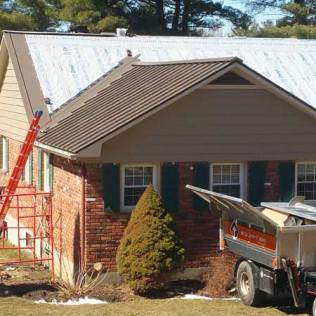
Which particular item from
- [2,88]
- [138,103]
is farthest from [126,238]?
[2,88]

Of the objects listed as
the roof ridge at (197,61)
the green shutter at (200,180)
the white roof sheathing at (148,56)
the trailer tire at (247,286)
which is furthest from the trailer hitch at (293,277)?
the white roof sheathing at (148,56)

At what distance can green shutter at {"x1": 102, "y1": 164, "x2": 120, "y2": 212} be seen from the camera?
15305 mm

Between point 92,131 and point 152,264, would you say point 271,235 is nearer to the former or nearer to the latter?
point 152,264

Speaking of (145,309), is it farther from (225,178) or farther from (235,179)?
(235,179)

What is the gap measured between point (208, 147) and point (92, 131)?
243 centimetres

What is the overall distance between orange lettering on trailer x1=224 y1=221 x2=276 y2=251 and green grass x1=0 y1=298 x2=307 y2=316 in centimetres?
121

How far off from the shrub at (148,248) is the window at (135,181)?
0.75 meters

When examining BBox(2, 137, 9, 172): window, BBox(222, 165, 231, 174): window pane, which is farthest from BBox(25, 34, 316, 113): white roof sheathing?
BBox(222, 165, 231, 174): window pane

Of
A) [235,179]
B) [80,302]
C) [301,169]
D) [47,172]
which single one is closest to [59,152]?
[47,172]

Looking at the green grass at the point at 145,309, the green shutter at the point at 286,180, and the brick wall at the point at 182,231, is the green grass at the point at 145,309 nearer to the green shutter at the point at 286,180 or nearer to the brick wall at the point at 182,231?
the brick wall at the point at 182,231

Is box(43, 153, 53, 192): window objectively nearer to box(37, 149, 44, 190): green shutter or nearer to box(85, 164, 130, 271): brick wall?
box(37, 149, 44, 190): green shutter

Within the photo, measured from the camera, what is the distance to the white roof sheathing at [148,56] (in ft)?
65.1

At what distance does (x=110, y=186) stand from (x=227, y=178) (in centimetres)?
269

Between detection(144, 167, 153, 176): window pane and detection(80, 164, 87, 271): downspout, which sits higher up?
detection(144, 167, 153, 176): window pane
